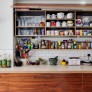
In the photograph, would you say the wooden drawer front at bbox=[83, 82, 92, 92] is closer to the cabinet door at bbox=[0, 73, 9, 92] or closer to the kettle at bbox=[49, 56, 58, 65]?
the kettle at bbox=[49, 56, 58, 65]

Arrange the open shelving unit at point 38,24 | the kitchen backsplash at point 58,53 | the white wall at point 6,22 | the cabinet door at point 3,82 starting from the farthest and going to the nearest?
the kitchen backsplash at point 58,53 → the open shelving unit at point 38,24 → the white wall at point 6,22 → the cabinet door at point 3,82

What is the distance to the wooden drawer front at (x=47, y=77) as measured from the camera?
3.90m

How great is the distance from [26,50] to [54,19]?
2.88ft

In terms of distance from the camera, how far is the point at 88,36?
4672 millimetres

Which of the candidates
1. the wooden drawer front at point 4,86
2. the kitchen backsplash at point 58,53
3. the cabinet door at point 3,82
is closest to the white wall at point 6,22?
the kitchen backsplash at point 58,53

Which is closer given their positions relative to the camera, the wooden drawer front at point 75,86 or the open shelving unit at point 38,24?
the wooden drawer front at point 75,86

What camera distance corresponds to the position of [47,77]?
3.92 m

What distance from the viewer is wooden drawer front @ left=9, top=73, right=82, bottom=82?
390cm

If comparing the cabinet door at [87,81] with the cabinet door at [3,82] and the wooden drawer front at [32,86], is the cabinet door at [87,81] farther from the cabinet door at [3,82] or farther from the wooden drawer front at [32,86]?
the cabinet door at [3,82]

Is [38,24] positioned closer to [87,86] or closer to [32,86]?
[32,86]

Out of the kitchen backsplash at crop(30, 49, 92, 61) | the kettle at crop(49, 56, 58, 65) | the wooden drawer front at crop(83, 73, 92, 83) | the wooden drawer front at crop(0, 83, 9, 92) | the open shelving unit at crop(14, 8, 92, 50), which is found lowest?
the wooden drawer front at crop(0, 83, 9, 92)

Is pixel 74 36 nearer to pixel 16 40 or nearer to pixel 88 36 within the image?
pixel 88 36

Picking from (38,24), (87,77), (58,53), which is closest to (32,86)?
(87,77)

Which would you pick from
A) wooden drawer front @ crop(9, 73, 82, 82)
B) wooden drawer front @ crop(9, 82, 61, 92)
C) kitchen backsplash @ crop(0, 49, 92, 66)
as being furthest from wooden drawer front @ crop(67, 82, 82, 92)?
kitchen backsplash @ crop(0, 49, 92, 66)
